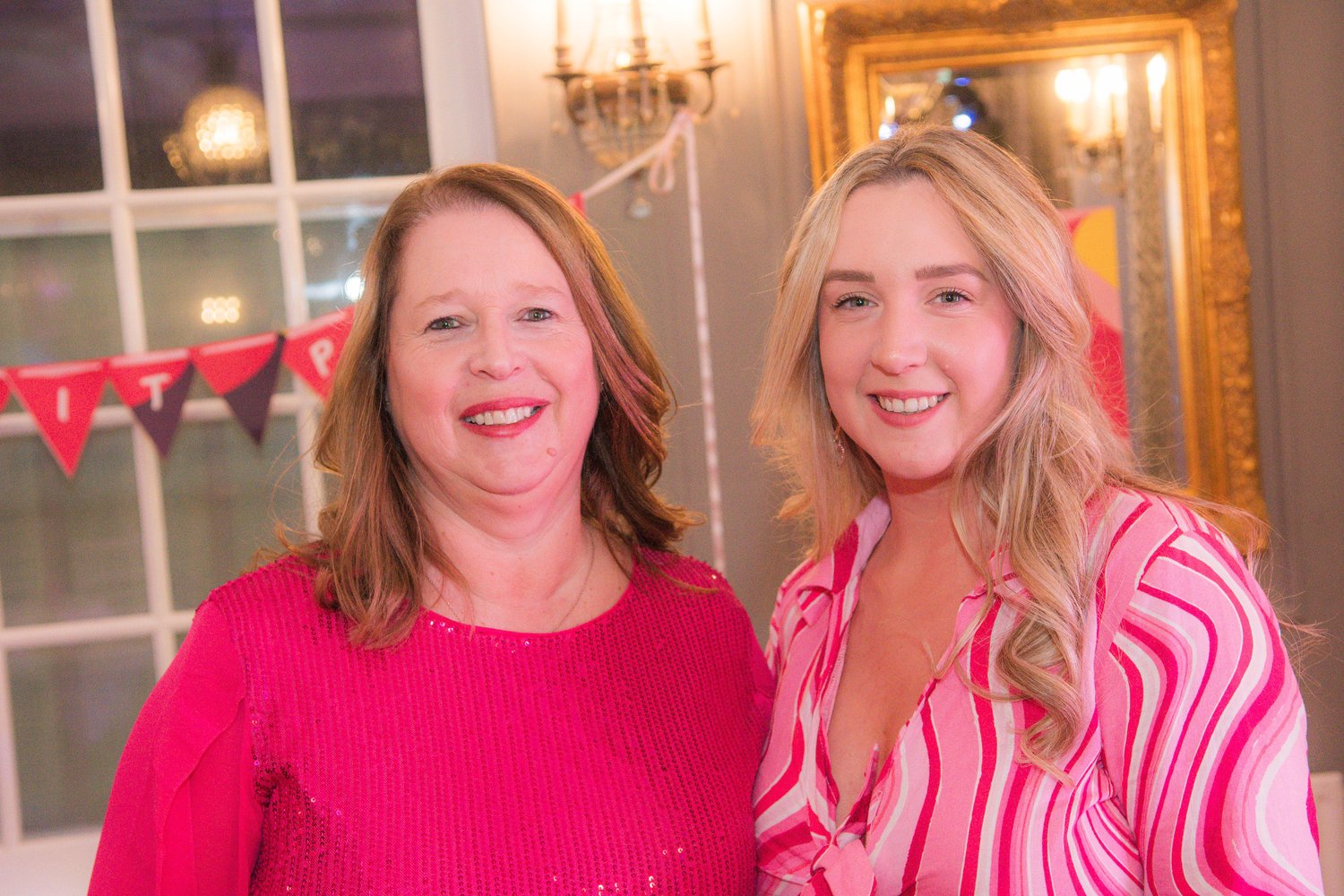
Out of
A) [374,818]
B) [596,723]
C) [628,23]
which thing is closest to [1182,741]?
[596,723]

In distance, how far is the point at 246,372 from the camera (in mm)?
2617

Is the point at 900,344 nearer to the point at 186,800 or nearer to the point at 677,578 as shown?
the point at 677,578

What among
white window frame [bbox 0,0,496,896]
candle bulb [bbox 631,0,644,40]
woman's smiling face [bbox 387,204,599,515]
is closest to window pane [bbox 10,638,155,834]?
white window frame [bbox 0,0,496,896]

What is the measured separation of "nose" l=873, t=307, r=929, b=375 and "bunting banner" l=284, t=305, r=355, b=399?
159 centimetres

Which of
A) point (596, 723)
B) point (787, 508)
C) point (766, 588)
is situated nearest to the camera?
point (596, 723)

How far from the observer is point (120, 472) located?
8.88 feet

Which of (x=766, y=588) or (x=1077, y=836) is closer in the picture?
(x=1077, y=836)

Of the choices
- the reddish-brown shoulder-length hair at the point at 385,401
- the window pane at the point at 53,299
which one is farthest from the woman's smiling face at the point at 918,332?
the window pane at the point at 53,299

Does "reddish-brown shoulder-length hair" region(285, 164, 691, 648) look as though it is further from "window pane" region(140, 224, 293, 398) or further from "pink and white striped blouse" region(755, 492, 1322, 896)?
"window pane" region(140, 224, 293, 398)

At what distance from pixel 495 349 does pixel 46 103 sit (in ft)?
6.20

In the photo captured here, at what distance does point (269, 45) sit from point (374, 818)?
2.04 meters

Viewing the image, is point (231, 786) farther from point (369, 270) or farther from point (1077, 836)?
point (1077, 836)

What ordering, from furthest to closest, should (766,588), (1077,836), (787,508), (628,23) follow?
(766,588) < (628,23) < (787,508) < (1077,836)

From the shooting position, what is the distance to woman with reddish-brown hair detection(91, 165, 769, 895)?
50.0 inches
